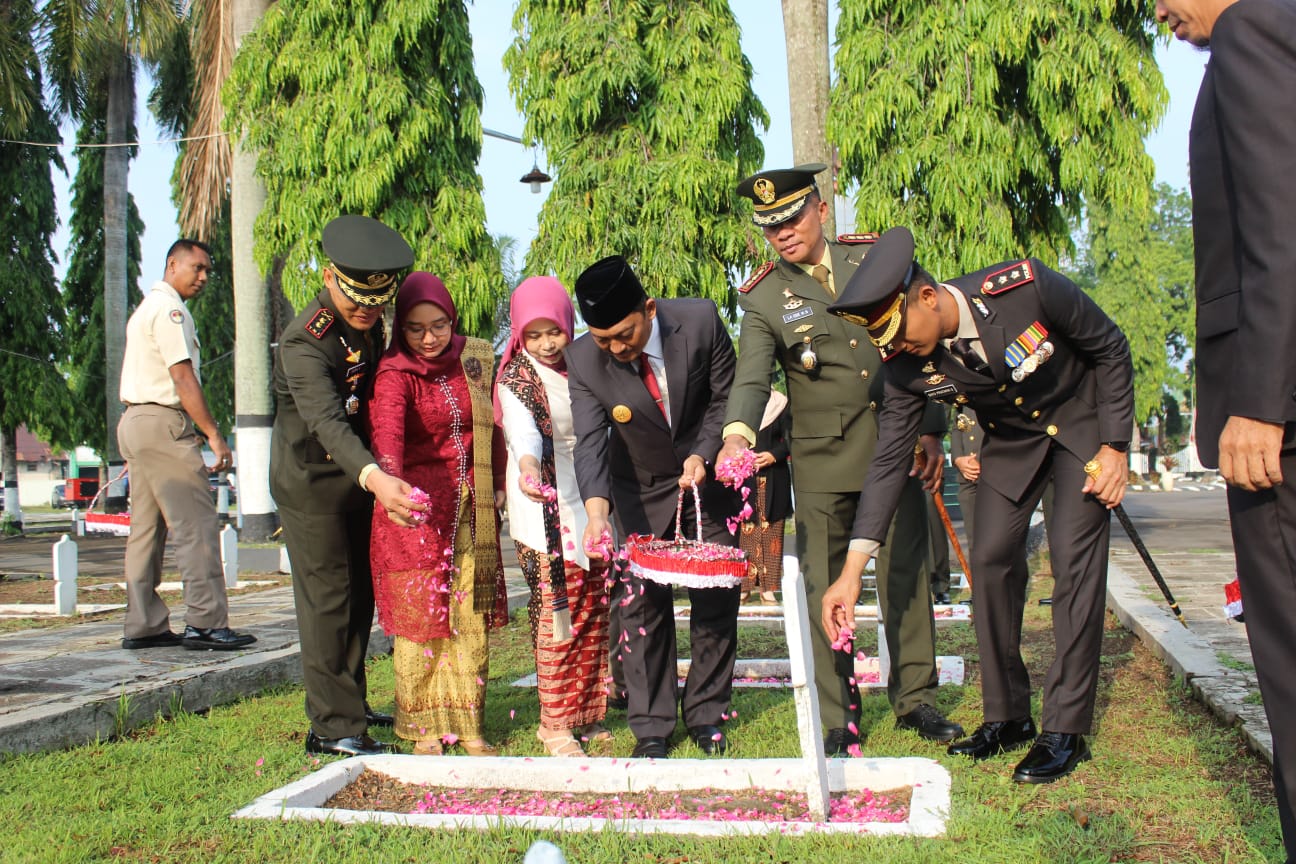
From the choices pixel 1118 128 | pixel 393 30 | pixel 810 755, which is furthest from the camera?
pixel 393 30

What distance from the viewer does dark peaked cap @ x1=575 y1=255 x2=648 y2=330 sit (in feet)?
15.0

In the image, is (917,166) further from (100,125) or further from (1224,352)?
(100,125)

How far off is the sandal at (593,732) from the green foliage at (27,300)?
23.4m

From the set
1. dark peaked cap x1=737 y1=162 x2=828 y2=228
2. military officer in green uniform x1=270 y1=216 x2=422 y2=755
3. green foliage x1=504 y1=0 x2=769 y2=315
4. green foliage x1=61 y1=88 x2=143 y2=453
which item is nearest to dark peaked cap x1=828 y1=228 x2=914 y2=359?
dark peaked cap x1=737 y1=162 x2=828 y2=228

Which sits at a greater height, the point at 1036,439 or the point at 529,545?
the point at 1036,439

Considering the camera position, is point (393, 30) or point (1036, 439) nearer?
point (1036, 439)

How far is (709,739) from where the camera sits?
15.8 feet

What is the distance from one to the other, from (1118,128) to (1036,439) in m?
8.32

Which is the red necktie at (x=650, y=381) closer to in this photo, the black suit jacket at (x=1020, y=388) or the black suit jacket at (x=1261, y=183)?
the black suit jacket at (x=1020, y=388)

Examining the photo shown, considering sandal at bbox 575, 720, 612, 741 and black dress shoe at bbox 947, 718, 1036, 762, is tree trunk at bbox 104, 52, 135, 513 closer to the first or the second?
sandal at bbox 575, 720, 612, 741

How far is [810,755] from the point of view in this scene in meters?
3.61

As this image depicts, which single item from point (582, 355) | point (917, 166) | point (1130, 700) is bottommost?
point (1130, 700)

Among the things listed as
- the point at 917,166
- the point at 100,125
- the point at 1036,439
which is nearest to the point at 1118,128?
the point at 917,166

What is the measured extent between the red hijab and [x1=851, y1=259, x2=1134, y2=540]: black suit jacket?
1907 mm
